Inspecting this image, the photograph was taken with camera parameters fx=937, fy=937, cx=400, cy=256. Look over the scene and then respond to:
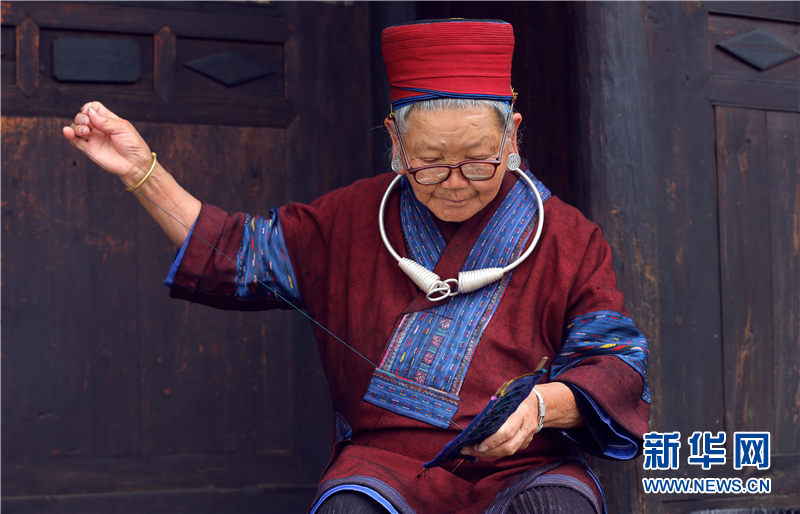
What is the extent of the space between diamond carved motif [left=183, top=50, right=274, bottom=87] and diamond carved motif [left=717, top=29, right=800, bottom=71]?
5.09 ft

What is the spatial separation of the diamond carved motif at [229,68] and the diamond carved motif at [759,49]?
1.55 metres

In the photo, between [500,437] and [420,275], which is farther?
[420,275]

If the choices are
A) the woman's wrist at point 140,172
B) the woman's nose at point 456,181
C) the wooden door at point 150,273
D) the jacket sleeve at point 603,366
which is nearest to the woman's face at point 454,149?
the woman's nose at point 456,181

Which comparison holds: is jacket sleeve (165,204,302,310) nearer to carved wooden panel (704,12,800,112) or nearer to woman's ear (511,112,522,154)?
woman's ear (511,112,522,154)

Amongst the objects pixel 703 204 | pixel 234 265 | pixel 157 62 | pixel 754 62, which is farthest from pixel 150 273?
pixel 754 62

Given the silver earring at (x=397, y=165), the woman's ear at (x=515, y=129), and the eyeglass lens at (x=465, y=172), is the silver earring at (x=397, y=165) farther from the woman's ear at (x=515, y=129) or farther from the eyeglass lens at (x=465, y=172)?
the woman's ear at (x=515, y=129)

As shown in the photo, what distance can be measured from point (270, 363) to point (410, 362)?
1.25 m

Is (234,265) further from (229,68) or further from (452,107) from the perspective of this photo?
(229,68)

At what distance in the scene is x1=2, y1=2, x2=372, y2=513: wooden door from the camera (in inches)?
117

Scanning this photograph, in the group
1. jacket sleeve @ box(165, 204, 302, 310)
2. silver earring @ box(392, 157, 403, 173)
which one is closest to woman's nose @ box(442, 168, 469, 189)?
silver earring @ box(392, 157, 403, 173)

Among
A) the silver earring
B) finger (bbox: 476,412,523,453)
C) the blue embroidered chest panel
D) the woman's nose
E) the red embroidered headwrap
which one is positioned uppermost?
the red embroidered headwrap

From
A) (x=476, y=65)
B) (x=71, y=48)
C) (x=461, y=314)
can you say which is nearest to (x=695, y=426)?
(x=461, y=314)

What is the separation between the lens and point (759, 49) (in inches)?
122

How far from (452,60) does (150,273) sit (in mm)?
1504
